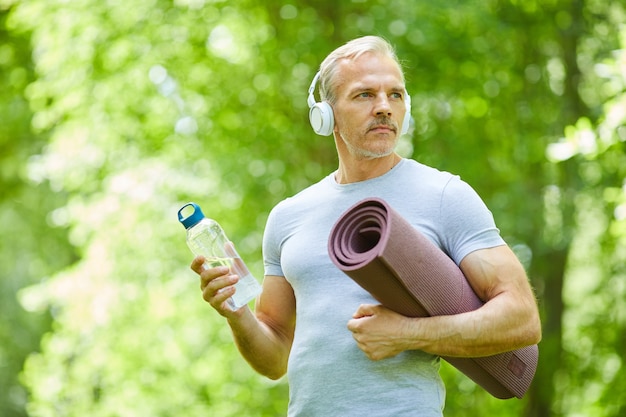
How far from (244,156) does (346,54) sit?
5.38 m

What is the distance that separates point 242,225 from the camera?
27.6 ft

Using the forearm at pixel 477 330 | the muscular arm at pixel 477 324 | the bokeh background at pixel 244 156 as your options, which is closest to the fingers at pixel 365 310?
the muscular arm at pixel 477 324

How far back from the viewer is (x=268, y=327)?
2977mm

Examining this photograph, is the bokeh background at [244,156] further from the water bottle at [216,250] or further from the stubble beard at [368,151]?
the water bottle at [216,250]

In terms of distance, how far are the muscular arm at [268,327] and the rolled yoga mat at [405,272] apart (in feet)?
1.68

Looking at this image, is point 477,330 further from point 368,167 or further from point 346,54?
point 346,54

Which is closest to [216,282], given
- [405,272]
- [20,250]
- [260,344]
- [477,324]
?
[260,344]

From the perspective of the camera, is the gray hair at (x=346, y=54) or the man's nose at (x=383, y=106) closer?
the man's nose at (x=383, y=106)

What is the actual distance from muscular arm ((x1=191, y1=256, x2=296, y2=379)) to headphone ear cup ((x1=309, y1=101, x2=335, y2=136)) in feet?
1.60

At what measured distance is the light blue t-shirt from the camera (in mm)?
2508

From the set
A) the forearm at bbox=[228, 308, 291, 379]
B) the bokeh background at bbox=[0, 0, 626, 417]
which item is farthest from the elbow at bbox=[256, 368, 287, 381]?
the bokeh background at bbox=[0, 0, 626, 417]

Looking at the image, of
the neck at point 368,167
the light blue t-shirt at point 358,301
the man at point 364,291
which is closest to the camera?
the man at point 364,291

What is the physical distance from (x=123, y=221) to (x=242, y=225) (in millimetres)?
1141

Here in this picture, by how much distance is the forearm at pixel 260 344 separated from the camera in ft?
9.31
